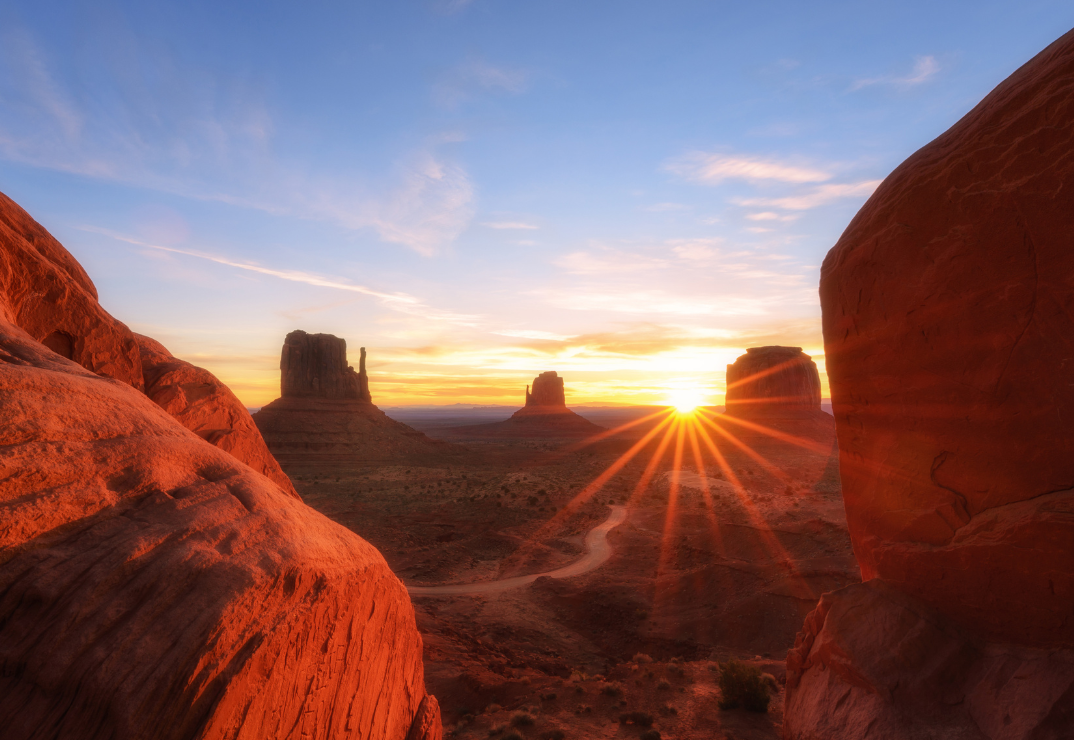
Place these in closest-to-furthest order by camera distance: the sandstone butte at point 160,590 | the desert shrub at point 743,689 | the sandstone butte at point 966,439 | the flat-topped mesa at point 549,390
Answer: the sandstone butte at point 160,590
the sandstone butte at point 966,439
the desert shrub at point 743,689
the flat-topped mesa at point 549,390

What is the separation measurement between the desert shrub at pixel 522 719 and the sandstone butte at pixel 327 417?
52.4 meters

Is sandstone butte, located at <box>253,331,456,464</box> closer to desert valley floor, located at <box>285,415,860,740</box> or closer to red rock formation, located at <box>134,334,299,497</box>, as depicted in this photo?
desert valley floor, located at <box>285,415,860,740</box>

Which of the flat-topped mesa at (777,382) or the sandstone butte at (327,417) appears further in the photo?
the flat-topped mesa at (777,382)

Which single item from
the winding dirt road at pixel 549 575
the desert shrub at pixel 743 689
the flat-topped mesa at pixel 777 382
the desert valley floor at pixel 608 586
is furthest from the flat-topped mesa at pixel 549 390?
the desert shrub at pixel 743 689

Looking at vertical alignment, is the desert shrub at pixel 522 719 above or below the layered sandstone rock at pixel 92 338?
below

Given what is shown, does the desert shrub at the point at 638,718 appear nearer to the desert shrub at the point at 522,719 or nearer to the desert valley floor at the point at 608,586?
the desert valley floor at the point at 608,586

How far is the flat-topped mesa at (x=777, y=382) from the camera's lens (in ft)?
268

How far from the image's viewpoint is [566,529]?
97.8 ft

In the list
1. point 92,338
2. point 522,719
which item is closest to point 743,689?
point 522,719

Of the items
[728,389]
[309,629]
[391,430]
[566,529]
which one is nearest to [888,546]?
[309,629]

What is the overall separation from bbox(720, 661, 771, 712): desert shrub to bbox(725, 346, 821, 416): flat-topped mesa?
76403 millimetres

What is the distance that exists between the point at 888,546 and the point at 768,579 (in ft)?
43.5

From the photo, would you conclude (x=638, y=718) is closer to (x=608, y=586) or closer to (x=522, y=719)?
(x=522, y=719)

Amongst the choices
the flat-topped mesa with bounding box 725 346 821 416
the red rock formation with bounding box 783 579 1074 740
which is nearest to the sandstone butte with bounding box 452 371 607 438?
the flat-topped mesa with bounding box 725 346 821 416
